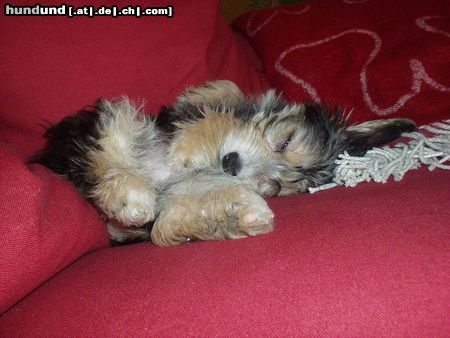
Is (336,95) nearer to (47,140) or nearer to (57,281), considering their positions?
(47,140)

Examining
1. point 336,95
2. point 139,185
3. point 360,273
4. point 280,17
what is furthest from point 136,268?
point 280,17

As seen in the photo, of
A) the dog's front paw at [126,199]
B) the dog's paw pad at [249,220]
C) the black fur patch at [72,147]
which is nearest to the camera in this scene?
the dog's paw pad at [249,220]

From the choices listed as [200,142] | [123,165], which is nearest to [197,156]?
[200,142]

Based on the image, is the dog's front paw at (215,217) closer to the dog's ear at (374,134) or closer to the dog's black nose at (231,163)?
the dog's black nose at (231,163)

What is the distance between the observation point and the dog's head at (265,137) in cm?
143

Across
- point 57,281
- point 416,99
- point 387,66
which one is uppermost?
point 387,66

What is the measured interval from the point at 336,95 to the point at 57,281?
1564 millimetres

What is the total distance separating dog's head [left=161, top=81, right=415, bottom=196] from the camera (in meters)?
1.43

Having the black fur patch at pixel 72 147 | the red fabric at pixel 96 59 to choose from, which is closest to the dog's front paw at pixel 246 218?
the black fur patch at pixel 72 147

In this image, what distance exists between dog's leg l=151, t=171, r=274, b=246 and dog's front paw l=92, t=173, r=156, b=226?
0.23 ft

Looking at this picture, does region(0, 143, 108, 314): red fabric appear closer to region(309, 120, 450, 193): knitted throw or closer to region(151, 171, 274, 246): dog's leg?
region(151, 171, 274, 246): dog's leg

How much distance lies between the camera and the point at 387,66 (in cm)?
189

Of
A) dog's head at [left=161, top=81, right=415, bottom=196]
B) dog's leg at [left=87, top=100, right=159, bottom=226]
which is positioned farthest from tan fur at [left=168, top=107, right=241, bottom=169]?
dog's leg at [left=87, top=100, right=159, bottom=226]

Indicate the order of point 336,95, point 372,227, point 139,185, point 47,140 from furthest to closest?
point 336,95
point 47,140
point 139,185
point 372,227
